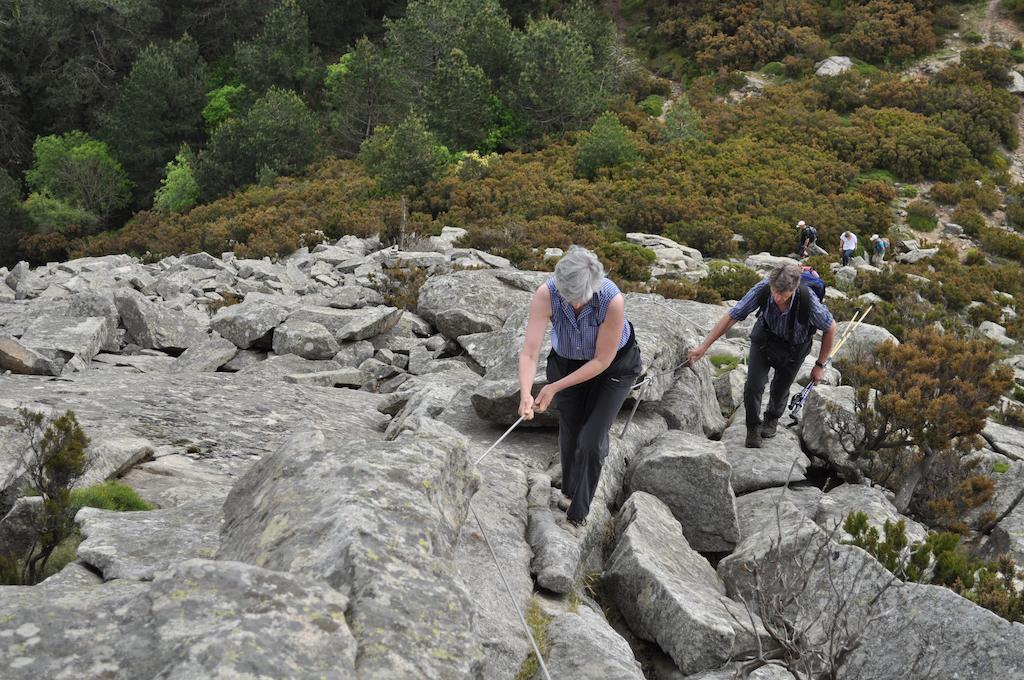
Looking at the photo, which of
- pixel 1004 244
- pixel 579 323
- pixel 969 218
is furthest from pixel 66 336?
pixel 969 218

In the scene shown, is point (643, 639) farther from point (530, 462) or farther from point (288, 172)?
point (288, 172)

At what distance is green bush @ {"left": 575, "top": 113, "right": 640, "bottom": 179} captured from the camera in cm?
2844

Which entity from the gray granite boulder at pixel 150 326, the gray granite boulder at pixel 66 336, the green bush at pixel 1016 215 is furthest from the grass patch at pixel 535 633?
the green bush at pixel 1016 215

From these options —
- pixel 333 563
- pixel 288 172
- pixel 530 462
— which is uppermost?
pixel 333 563

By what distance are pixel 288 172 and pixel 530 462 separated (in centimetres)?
3013

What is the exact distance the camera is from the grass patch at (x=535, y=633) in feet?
12.8

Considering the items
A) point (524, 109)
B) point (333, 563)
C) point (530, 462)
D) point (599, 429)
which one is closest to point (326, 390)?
point (530, 462)

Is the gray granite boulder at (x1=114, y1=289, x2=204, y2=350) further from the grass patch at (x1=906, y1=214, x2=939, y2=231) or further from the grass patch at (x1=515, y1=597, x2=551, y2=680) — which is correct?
the grass patch at (x1=906, y1=214, x2=939, y2=231)

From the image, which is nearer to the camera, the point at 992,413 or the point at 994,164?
the point at 992,413

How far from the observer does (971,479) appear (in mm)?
7773

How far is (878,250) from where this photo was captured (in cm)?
2284

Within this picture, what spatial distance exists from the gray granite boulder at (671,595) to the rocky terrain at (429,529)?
0.02m

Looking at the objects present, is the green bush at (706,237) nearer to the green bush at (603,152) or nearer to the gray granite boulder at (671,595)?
the green bush at (603,152)

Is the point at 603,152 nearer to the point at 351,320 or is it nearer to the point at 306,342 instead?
the point at 351,320
